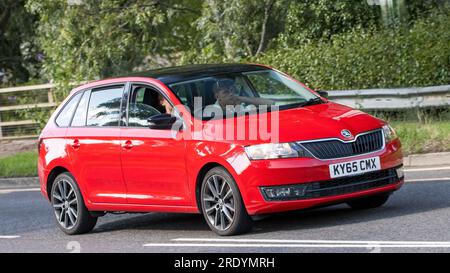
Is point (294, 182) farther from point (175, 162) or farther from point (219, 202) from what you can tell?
point (175, 162)

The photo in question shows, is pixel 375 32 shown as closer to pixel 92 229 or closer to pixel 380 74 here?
pixel 380 74

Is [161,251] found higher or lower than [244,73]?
lower

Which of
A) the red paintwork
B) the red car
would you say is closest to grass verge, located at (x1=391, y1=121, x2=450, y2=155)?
the red car

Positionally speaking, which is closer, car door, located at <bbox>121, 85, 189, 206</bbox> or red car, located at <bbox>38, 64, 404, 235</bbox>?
red car, located at <bbox>38, 64, 404, 235</bbox>

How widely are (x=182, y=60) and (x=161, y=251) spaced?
16217 millimetres

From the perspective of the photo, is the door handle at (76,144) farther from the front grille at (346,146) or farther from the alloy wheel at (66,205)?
the front grille at (346,146)

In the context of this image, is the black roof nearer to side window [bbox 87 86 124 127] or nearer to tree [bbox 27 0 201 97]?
side window [bbox 87 86 124 127]

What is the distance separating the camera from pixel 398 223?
397 inches

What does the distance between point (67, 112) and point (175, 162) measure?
2.38 metres

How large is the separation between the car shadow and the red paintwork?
0.39m

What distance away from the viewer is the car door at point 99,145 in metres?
11.6

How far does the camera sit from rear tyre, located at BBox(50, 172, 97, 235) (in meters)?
12.2
